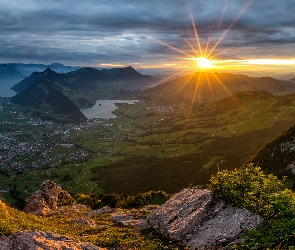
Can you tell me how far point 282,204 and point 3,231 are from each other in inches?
895

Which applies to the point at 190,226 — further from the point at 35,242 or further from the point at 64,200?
the point at 64,200

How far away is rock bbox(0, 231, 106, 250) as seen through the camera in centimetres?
1931

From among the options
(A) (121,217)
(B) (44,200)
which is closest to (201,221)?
(A) (121,217)

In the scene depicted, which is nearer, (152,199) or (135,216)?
(135,216)

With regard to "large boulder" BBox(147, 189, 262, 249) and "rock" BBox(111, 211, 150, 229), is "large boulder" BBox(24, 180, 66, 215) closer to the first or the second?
"rock" BBox(111, 211, 150, 229)

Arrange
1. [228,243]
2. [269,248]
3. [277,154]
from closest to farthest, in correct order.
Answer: [269,248] → [228,243] → [277,154]

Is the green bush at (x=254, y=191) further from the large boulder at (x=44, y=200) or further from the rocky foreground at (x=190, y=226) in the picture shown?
the large boulder at (x=44, y=200)

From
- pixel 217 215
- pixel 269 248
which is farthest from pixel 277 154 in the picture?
pixel 269 248

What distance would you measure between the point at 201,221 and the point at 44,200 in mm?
51601

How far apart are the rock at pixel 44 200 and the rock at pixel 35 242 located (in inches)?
1497

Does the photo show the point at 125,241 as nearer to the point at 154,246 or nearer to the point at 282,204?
the point at 154,246

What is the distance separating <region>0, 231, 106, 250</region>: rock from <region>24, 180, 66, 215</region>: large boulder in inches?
1497

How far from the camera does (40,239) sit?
67.3 feet

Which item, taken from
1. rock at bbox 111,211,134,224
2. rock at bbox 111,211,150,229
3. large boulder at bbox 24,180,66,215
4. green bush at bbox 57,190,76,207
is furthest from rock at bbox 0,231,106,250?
green bush at bbox 57,190,76,207
